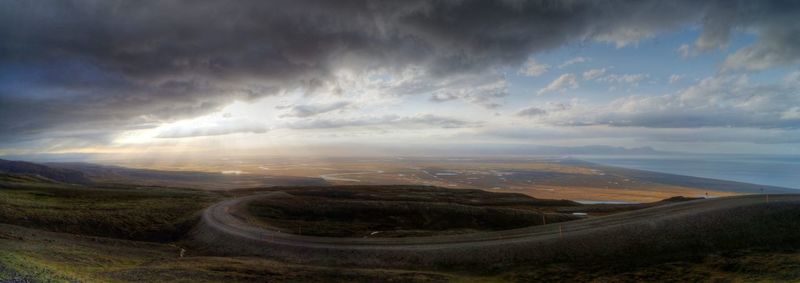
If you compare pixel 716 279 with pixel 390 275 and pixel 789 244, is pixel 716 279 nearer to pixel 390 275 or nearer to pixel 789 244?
pixel 789 244

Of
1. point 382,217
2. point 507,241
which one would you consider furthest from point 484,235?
point 382,217

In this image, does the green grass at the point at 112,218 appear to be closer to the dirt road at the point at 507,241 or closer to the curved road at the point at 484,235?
the curved road at the point at 484,235

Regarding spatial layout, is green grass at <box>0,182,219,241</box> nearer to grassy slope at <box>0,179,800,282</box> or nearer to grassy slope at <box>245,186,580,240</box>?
grassy slope at <box>0,179,800,282</box>

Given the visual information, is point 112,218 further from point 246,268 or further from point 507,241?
point 507,241

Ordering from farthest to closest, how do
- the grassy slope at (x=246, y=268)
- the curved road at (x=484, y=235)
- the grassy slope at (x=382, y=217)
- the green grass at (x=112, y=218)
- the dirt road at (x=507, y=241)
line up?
the grassy slope at (x=382, y=217)
the green grass at (x=112, y=218)
the curved road at (x=484, y=235)
the dirt road at (x=507, y=241)
the grassy slope at (x=246, y=268)

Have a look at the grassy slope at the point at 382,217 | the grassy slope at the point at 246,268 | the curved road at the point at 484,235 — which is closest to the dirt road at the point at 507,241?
the curved road at the point at 484,235

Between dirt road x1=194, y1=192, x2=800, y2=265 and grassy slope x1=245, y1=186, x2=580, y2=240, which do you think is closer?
dirt road x1=194, y1=192, x2=800, y2=265

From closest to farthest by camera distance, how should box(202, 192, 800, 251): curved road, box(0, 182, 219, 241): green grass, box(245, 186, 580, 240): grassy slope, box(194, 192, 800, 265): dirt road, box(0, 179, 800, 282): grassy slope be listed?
box(0, 179, 800, 282): grassy slope < box(194, 192, 800, 265): dirt road < box(202, 192, 800, 251): curved road < box(0, 182, 219, 241): green grass < box(245, 186, 580, 240): grassy slope

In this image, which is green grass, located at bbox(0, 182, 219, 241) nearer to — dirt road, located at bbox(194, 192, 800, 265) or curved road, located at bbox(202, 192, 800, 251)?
curved road, located at bbox(202, 192, 800, 251)

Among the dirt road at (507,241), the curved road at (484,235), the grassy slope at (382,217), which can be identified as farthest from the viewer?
the grassy slope at (382,217)

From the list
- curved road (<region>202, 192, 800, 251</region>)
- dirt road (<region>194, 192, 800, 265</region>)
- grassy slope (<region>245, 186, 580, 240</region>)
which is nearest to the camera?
dirt road (<region>194, 192, 800, 265</region>)

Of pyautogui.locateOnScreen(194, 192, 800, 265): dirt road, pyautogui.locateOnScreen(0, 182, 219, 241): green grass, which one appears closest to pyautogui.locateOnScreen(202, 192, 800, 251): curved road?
pyautogui.locateOnScreen(194, 192, 800, 265): dirt road
